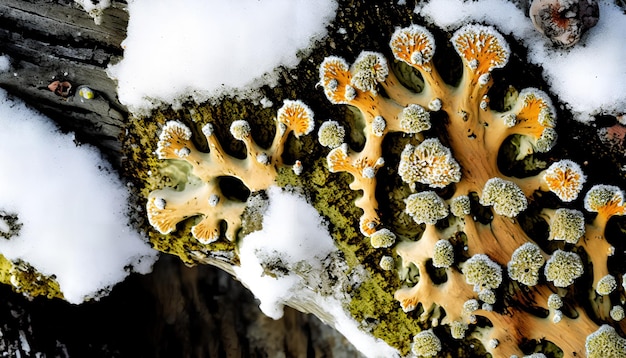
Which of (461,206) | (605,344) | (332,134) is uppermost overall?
(332,134)

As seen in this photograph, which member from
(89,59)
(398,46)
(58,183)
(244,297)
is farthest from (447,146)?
(244,297)

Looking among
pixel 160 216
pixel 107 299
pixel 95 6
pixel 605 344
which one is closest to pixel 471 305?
pixel 605 344

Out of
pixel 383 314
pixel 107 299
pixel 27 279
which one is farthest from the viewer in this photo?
pixel 107 299

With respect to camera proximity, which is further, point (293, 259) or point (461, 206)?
point (293, 259)

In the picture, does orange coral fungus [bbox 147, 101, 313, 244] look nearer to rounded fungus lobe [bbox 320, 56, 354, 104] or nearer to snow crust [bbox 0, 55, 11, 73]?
rounded fungus lobe [bbox 320, 56, 354, 104]

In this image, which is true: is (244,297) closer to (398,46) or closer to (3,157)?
(3,157)

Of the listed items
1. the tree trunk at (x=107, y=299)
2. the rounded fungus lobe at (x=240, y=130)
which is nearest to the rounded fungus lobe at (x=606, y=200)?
the rounded fungus lobe at (x=240, y=130)

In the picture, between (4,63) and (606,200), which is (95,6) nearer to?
(4,63)
